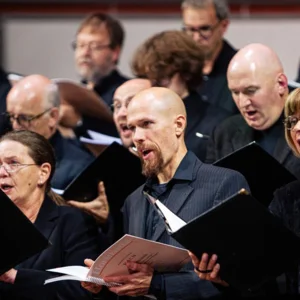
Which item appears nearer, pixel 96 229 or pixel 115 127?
pixel 96 229

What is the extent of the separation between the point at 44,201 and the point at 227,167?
29.9 inches

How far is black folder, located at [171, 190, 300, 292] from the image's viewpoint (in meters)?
3.64

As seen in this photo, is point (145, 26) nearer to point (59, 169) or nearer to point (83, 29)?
point (83, 29)

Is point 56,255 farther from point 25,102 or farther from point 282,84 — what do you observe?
point 282,84

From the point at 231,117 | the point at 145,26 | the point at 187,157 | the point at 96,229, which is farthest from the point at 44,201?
the point at 145,26

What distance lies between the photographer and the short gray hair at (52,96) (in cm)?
530

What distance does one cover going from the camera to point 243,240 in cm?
372

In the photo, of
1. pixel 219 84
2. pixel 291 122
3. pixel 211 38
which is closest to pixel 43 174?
pixel 291 122

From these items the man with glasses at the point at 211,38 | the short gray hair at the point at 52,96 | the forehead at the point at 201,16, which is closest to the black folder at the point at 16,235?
the short gray hair at the point at 52,96

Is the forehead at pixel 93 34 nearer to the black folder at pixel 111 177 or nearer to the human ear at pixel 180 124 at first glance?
the black folder at pixel 111 177

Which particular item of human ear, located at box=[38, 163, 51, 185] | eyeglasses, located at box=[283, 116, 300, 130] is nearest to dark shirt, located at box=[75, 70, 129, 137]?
human ear, located at box=[38, 163, 51, 185]

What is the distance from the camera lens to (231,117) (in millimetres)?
4980

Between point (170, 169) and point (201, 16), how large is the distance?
176 cm

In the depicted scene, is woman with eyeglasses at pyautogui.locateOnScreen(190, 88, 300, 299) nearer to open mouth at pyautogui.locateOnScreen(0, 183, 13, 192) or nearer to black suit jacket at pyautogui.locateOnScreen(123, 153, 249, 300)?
black suit jacket at pyautogui.locateOnScreen(123, 153, 249, 300)
